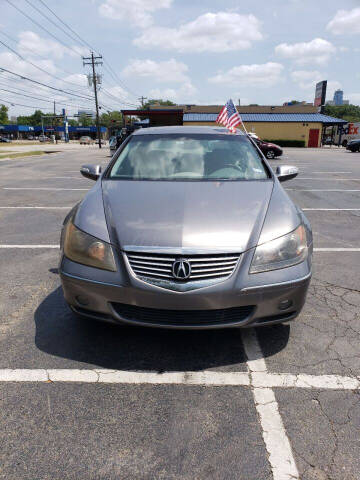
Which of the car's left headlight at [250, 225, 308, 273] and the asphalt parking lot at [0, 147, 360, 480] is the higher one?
the car's left headlight at [250, 225, 308, 273]

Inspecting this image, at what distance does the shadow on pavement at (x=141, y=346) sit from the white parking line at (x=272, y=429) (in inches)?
4.1

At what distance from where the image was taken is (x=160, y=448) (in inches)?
77.2

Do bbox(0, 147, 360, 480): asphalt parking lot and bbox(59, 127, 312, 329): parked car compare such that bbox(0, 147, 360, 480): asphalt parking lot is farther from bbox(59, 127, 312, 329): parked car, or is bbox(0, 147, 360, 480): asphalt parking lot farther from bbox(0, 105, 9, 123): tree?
bbox(0, 105, 9, 123): tree

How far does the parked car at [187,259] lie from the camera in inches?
95.5

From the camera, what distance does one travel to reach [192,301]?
7.85 ft

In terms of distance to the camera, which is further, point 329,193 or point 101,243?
point 329,193

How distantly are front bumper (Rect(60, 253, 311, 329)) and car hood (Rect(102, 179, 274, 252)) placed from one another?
10.8 inches

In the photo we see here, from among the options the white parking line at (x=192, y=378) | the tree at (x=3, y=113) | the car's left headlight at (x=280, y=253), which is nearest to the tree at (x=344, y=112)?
the tree at (x=3, y=113)

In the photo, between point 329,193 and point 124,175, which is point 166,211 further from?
point 329,193

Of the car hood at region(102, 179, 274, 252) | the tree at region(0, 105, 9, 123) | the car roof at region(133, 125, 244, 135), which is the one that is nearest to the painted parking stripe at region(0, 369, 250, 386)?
the car hood at region(102, 179, 274, 252)

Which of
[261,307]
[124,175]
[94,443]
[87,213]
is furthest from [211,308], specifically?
[124,175]

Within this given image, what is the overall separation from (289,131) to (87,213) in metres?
55.7

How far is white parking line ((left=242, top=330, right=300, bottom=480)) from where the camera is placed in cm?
183

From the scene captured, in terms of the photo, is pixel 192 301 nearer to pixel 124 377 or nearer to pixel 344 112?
pixel 124 377
